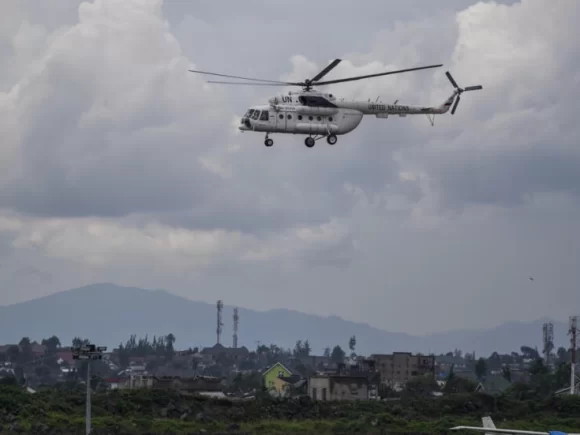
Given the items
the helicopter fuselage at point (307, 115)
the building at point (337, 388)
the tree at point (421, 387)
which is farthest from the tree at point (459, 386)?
the helicopter fuselage at point (307, 115)

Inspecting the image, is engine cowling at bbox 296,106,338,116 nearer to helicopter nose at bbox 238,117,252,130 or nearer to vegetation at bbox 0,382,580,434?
helicopter nose at bbox 238,117,252,130

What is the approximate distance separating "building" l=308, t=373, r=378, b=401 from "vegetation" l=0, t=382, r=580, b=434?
1977 centimetres

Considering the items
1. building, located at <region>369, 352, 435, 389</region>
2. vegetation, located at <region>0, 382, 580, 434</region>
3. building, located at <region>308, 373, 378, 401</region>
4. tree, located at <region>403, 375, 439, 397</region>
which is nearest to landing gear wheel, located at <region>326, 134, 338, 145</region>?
vegetation, located at <region>0, 382, 580, 434</region>

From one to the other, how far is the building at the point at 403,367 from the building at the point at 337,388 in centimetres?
3930

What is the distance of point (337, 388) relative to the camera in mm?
112500

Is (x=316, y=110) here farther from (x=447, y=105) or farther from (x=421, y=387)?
(x=421, y=387)

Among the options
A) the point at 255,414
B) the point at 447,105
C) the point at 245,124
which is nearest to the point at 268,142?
the point at 245,124

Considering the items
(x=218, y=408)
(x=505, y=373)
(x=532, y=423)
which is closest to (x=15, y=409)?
(x=218, y=408)

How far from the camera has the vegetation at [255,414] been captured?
73.6m

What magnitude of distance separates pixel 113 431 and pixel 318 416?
19034 mm

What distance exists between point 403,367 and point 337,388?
47.5 meters

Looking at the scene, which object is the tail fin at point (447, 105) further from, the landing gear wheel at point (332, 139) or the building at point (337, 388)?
the building at point (337, 388)

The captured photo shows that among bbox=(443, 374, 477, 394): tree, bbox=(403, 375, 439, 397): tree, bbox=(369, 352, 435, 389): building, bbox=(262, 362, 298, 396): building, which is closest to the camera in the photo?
bbox=(443, 374, 477, 394): tree

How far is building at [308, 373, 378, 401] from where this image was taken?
4405 inches
